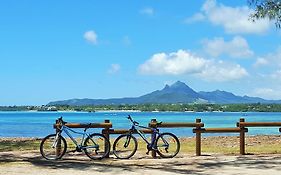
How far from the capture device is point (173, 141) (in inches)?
607

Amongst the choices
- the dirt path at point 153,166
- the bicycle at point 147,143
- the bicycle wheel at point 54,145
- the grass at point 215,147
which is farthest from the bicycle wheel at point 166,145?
the bicycle wheel at point 54,145

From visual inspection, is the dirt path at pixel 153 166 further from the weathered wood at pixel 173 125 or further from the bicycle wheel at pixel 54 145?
the weathered wood at pixel 173 125

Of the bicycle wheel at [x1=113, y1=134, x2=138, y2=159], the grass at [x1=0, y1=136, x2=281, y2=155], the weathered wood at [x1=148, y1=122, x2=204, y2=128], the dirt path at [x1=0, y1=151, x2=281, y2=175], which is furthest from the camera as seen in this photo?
the grass at [x1=0, y1=136, x2=281, y2=155]

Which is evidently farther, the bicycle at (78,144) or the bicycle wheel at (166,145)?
the bicycle wheel at (166,145)

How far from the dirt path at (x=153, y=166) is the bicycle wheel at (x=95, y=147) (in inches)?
9.5

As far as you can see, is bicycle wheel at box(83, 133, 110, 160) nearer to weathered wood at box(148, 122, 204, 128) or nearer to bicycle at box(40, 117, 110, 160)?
bicycle at box(40, 117, 110, 160)

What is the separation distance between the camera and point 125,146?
15.1 meters

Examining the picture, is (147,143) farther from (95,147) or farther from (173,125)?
(95,147)

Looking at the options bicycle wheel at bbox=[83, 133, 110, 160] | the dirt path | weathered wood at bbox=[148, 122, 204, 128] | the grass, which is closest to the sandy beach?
the dirt path

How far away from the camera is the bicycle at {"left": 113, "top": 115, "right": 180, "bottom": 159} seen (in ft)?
48.9

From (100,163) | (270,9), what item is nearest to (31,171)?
(100,163)

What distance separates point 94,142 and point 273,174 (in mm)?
5311

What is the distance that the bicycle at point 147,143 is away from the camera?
48.9ft

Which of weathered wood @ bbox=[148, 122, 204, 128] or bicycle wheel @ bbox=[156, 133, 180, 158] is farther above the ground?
weathered wood @ bbox=[148, 122, 204, 128]
